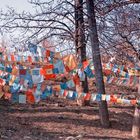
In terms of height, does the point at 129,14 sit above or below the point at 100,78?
above

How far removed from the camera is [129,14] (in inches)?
601

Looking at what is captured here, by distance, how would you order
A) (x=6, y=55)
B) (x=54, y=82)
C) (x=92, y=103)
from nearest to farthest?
(x=6, y=55) < (x=92, y=103) < (x=54, y=82)

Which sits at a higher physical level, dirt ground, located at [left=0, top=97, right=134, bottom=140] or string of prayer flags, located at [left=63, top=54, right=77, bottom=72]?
string of prayer flags, located at [left=63, top=54, right=77, bottom=72]

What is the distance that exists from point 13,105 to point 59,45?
3.11 meters

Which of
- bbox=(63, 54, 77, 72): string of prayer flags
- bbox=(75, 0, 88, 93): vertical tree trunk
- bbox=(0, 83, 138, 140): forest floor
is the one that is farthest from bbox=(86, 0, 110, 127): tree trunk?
bbox=(75, 0, 88, 93): vertical tree trunk

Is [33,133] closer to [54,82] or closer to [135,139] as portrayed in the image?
[135,139]

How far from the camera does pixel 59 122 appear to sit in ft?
42.8

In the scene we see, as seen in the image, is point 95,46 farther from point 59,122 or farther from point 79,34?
point 59,122

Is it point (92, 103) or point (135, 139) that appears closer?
point (135, 139)

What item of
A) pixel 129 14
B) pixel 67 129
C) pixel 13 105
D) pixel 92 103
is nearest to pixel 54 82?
pixel 92 103

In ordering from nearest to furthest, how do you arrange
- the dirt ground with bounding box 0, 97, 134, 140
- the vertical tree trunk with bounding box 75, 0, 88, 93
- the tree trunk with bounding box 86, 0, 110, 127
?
the dirt ground with bounding box 0, 97, 134, 140 → the tree trunk with bounding box 86, 0, 110, 127 → the vertical tree trunk with bounding box 75, 0, 88, 93

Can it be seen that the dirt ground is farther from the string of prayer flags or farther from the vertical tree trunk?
the vertical tree trunk

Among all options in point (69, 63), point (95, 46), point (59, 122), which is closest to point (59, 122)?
point (59, 122)

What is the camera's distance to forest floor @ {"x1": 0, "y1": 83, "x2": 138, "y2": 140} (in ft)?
37.0
